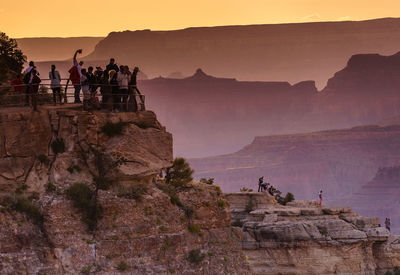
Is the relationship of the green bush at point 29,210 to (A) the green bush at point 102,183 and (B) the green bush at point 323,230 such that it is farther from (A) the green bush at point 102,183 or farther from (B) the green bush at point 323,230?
(B) the green bush at point 323,230

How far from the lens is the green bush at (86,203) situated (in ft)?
124

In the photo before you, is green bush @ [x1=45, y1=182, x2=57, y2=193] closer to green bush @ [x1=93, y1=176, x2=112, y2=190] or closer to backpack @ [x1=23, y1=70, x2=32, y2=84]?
green bush @ [x1=93, y1=176, x2=112, y2=190]

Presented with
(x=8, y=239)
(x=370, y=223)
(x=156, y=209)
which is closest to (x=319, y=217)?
(x=370, y=223)

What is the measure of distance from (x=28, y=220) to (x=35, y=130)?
3.44 meters

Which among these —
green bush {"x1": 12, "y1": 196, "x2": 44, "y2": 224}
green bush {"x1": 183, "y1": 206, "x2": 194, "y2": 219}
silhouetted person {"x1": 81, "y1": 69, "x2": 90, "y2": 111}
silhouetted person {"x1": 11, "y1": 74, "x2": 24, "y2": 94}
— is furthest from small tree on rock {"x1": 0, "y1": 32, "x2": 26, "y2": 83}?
green bush {"x1": 12, "y1": 196, "x2": 44, "y2": 224}

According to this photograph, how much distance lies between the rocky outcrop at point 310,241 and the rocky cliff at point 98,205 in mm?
31831

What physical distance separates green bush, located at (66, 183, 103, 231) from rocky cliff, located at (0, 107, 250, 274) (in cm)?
3

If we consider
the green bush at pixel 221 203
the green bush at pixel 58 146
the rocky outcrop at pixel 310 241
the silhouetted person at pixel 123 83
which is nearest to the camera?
the green bush at pixel 58 146

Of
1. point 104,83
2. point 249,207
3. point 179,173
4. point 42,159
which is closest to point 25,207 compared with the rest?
point 42,159

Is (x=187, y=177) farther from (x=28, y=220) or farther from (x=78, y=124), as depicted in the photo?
(x=28, y=220)

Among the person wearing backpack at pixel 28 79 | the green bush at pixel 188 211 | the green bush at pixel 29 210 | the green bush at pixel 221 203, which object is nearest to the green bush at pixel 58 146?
the person wearing backpack at pixel 28 79

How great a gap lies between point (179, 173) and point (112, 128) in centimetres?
602

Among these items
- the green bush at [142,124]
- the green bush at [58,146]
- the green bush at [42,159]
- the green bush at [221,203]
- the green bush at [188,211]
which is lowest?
the green bush at [188,211]

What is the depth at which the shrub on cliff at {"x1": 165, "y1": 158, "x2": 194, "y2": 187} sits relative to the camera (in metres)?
45.1
